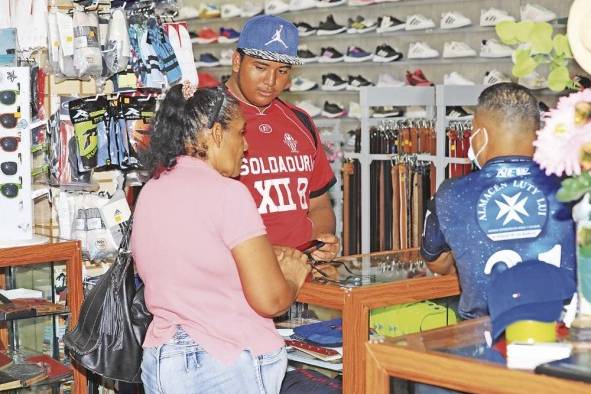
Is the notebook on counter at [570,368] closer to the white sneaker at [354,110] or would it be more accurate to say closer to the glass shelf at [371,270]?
the glass shelf at [371,270]

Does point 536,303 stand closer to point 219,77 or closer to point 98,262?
point 98,262

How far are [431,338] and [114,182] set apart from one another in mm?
2492

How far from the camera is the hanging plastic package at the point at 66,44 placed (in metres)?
4.31

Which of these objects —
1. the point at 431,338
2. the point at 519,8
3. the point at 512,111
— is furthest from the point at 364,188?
the point at 431,338

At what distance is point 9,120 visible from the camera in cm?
418

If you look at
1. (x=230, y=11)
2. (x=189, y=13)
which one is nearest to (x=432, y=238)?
(x=230, y=11)

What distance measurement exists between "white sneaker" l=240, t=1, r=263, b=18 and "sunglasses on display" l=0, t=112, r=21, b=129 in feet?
23.0

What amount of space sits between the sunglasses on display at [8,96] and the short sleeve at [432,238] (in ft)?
6.64

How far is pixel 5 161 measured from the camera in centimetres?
418

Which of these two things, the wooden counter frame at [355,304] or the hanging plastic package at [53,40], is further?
the hanging plastic package at [53,40]

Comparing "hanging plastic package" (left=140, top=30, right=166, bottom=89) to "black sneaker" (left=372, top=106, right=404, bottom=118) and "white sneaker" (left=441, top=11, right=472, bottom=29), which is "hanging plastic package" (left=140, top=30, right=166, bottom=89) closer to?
"black sneaker" (left=372, top=106, right=404, bottom=118)

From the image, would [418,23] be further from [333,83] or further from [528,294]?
[528,294]

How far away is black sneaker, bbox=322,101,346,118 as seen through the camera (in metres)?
9.93

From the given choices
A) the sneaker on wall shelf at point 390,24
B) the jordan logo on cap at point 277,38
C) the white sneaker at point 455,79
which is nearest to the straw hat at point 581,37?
the jordan logo on cap at point 277,38
